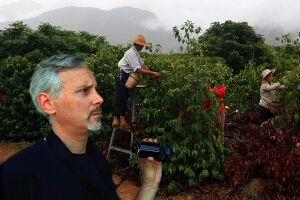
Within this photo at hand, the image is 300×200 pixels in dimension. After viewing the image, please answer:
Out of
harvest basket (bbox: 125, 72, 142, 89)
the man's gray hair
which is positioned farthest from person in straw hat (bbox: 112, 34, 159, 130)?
the man's gray hair

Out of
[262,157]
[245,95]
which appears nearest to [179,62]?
[262,157]

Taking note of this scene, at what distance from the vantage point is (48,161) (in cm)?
152

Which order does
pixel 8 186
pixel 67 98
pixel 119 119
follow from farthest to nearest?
pixel 119 119 → pixel 67 98 → pixel 8 186

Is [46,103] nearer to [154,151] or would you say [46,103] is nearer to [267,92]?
[154,151]

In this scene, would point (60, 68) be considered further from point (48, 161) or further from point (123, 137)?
point (123, 137)

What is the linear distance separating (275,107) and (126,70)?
9.92ft

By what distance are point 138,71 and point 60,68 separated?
12.8 ft

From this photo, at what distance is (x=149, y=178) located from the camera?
195 centimetres

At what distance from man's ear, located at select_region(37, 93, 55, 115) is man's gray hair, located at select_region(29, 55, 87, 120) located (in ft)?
0.06

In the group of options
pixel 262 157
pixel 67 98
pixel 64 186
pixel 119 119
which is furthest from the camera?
pixel 119 119

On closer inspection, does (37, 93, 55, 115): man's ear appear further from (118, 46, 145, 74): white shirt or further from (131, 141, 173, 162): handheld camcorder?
(118, 46, 145, 74): white shirt

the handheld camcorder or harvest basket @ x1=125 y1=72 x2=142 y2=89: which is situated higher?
harvest basket @ x1=125 y1=72 x2=142 y2=89

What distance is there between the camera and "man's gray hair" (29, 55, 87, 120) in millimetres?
1656

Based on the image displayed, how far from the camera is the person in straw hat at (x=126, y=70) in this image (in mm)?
5617
